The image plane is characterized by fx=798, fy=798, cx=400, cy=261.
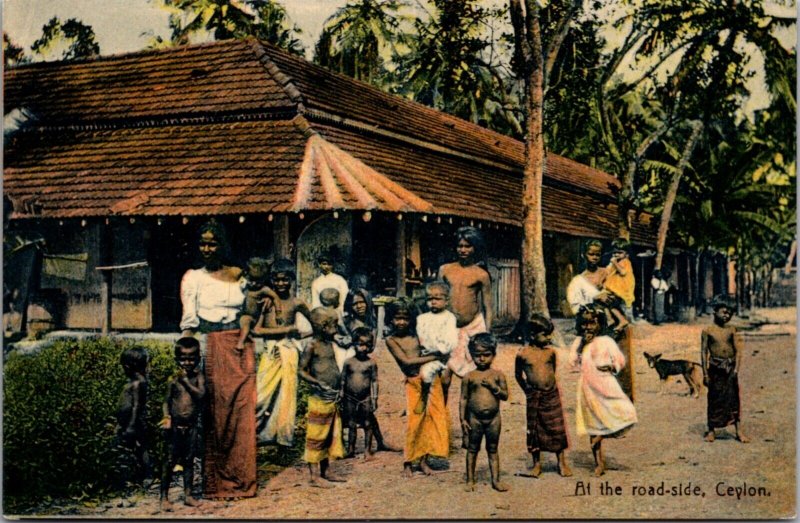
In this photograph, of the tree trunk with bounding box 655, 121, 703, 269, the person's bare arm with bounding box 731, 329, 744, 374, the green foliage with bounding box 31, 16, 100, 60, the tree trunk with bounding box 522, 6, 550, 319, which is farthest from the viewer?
the tree trunk with bounding box 655, 121, 703, 269

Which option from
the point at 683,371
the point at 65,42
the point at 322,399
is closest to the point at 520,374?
the point at 322,399

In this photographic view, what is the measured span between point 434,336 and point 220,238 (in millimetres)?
2023

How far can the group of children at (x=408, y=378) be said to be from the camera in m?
6.23

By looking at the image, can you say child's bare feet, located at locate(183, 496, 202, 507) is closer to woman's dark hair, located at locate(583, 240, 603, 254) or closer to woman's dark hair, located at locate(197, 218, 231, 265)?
woman's dark hair, located at locate(197, 218, 231, 265)

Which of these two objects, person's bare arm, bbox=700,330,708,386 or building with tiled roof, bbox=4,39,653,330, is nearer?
person's bare arm, bbox=700,330,708,386

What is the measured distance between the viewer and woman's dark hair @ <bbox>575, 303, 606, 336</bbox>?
6.72 meters

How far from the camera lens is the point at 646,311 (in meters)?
7.75

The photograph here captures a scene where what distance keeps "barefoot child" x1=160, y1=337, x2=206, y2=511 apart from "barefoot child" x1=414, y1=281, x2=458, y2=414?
1743 mm

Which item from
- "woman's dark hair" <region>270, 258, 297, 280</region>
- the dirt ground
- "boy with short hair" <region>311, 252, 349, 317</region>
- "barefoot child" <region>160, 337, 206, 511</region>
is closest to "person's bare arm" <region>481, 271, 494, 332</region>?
the dirt ground

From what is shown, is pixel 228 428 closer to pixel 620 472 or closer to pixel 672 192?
pixel 620 472

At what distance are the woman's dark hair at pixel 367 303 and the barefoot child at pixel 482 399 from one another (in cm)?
101

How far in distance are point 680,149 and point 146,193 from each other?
18.2ft

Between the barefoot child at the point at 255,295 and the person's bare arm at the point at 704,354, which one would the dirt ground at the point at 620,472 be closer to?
the person's bare arm at the point at 704,354

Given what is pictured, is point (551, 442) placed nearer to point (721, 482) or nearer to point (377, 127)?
point (721, 482)
